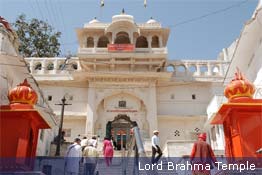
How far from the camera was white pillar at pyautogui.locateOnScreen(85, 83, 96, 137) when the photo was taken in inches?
800

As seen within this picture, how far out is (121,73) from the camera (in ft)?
70.5

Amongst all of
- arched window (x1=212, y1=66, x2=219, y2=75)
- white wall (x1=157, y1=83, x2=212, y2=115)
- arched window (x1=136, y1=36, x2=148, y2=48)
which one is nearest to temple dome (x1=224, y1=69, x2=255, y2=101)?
white wall (x1=157, y1=83, x2=212, y2=115)

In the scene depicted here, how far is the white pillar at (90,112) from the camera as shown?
20.3 meters

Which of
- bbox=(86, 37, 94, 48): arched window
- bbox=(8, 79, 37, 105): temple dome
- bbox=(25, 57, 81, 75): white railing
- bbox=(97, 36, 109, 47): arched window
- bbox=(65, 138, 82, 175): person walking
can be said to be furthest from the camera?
bbox=(97, 36, 109, 47): arched window

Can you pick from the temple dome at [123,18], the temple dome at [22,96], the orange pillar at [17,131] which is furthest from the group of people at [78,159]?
the temple dome at [123,18]

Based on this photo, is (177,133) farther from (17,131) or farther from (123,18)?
(17,131)

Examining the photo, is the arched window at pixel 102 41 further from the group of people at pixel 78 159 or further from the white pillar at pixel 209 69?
the group of people at pixel 78 159

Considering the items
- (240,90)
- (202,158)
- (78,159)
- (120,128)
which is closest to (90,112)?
(120,128)

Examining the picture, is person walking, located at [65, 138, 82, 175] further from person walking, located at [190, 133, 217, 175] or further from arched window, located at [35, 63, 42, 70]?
arched window, located at [35, 63, 42, 70]

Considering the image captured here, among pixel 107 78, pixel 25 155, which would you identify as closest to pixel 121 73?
pixel 107 78

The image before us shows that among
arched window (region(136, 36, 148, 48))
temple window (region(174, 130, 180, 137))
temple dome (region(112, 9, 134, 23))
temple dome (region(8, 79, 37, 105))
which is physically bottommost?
temple dome (region(8, 79, 37, 105))

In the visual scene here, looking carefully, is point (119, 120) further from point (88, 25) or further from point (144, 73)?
point (88, 25)

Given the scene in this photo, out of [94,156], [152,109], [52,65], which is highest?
[52,65]

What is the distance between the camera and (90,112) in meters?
21.0
